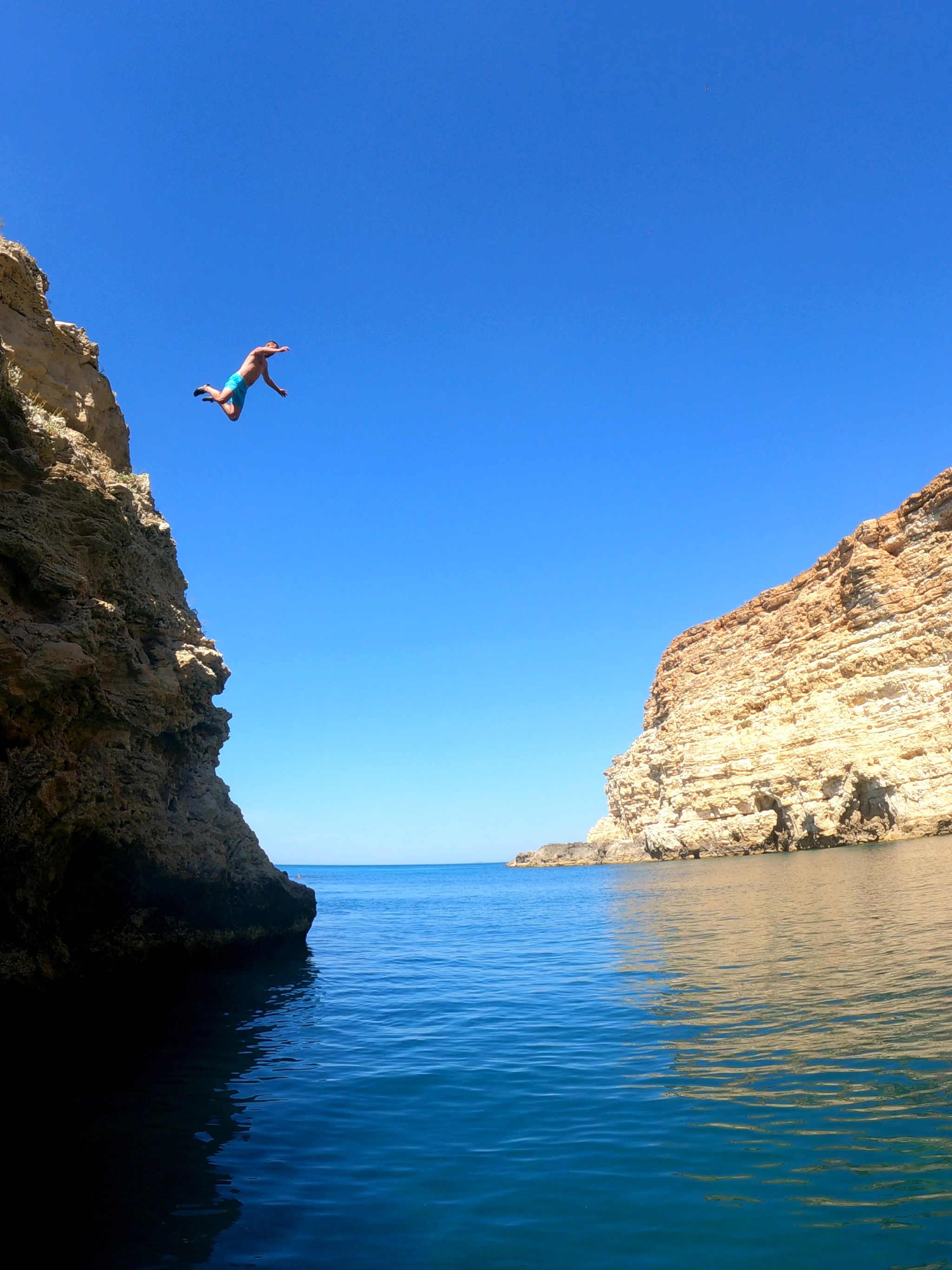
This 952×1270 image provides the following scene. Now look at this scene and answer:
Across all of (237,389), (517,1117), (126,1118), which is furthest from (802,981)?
(237,389)

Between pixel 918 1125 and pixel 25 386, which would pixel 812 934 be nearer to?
pixel 918 1125

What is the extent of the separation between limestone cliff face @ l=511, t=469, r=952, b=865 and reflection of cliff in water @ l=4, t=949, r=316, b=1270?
1545 inches

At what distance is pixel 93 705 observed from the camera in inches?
425

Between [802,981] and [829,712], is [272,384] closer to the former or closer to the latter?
[802,981]

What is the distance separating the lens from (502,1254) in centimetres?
405

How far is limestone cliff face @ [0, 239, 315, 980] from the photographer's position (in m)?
9.69

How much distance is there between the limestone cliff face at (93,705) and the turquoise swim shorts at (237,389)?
9.02 feet

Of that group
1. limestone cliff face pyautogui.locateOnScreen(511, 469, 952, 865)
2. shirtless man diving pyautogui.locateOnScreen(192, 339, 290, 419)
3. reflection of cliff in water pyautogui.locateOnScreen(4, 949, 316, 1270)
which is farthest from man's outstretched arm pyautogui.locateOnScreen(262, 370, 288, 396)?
limestone cliff face pyautogui.locateOnScreen(511, 469, 952, 865)

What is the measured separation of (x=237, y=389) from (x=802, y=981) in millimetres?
11608

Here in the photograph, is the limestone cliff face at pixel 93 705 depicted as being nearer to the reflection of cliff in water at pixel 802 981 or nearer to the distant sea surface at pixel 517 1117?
the distant sea surface at pixel 517 1117

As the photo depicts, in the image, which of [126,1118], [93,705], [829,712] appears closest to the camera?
[126,1118]

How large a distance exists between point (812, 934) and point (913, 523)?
40820mm

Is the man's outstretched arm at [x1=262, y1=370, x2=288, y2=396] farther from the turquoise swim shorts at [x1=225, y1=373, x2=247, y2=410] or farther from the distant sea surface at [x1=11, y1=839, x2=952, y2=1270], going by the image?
the distant sea surface at [x1=11, y1=839, x2=952, y2=1270]

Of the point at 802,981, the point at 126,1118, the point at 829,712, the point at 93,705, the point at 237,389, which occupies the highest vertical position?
the point at 237,389
